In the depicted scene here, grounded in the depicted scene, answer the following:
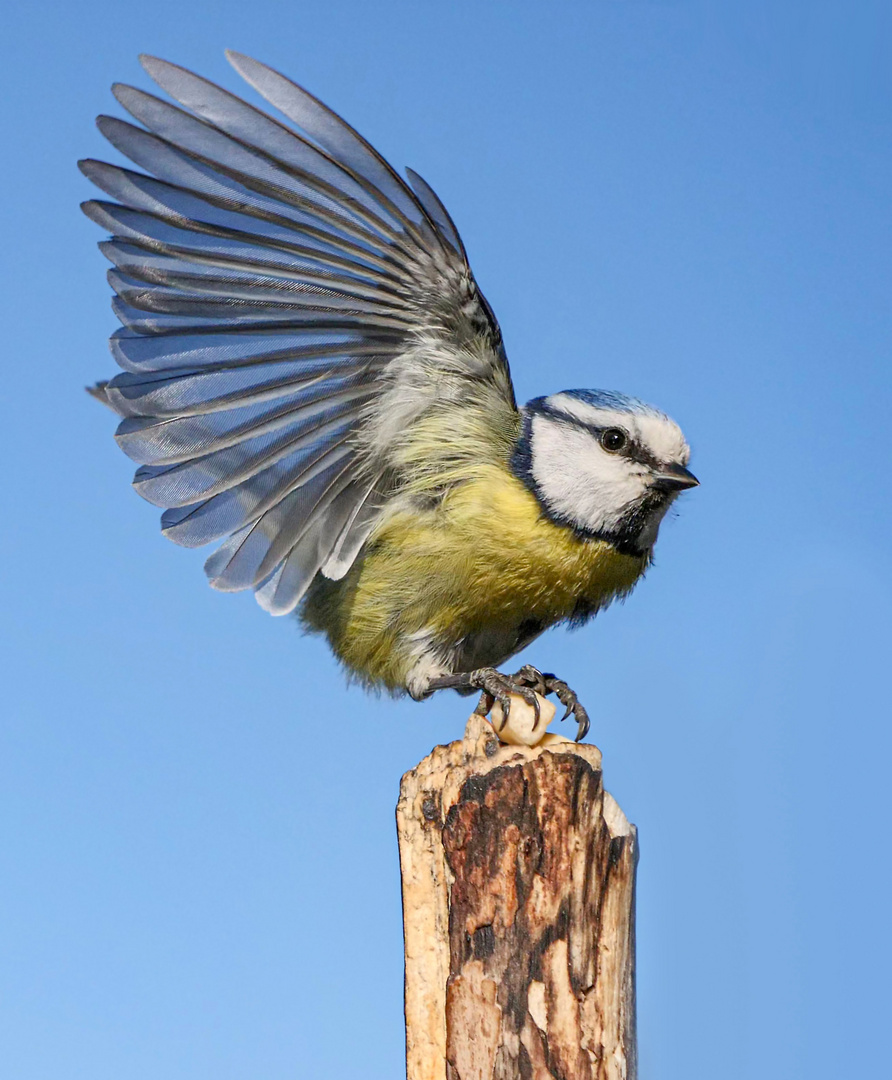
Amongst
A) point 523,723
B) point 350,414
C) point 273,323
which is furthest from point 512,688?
point 273,323

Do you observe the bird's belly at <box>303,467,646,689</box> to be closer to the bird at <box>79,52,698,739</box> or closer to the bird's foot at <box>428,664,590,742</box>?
the bird at <box>79,52,698,739</box>

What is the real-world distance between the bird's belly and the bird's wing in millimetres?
170

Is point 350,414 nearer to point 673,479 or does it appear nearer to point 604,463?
point 604,463

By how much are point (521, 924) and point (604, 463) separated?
1512 mm

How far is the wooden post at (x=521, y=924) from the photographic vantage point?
2.55 meters

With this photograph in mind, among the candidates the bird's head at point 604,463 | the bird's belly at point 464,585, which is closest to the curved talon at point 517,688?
the bird's belly at point 464,585

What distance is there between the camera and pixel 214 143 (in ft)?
10.6

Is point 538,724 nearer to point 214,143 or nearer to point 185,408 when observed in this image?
point 185,408

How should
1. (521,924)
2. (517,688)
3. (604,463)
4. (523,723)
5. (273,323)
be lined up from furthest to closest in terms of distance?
(604,463)
(273,323)
(517,688)
(523,723)
(521,924)

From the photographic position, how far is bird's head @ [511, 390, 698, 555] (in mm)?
3498

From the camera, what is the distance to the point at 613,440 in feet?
11.8

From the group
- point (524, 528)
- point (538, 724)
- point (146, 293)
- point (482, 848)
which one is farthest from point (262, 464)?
point (482, 848)

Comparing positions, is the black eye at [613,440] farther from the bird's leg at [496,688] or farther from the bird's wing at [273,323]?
the bird's leg at [496,688]

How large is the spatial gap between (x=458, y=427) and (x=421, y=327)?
336mm
